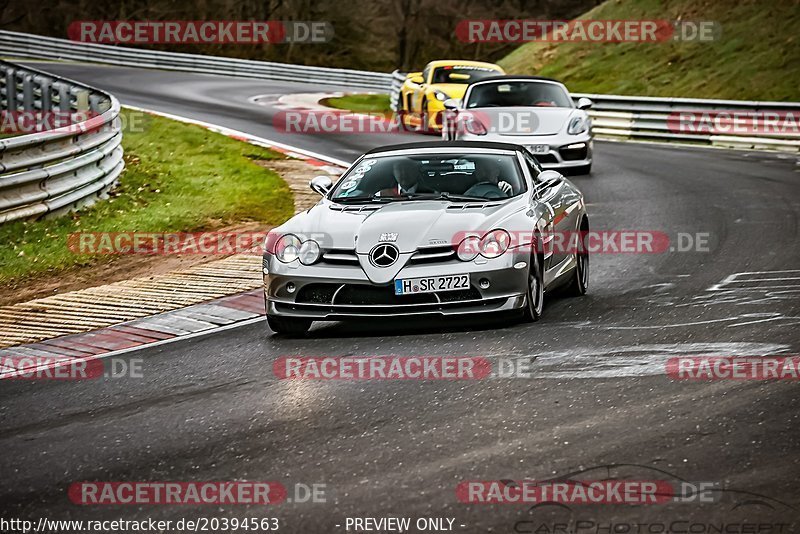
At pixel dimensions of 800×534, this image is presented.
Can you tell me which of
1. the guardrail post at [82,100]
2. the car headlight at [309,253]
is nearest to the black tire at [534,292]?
the car headlight at [309,253]

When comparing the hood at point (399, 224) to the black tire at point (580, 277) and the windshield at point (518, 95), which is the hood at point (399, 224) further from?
the windshield at point (518, 95)

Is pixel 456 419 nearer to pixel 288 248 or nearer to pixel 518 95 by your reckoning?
pixel 288 248

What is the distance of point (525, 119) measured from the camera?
1905 centimetres

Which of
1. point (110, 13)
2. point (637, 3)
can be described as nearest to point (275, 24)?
point (110, 13)

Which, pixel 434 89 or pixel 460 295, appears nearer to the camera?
pixel 460 295

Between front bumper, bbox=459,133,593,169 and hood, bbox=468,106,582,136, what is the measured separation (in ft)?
0.38

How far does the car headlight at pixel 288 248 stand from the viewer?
8922mm

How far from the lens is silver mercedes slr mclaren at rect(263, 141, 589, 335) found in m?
8.59

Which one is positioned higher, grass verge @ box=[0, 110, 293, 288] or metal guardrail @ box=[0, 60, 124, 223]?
metal guardrail @ box=[0, 60, 124, 223]

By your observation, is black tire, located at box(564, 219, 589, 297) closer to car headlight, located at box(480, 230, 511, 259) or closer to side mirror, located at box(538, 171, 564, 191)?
side mirror, located at box(538, 171, 564, 191)

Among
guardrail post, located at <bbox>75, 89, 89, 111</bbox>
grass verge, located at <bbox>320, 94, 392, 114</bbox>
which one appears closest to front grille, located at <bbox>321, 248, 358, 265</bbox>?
guardrail post, located at <bbox>75, 89, 89, 111</bbox>

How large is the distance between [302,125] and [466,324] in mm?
17944

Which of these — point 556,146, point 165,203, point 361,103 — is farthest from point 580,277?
point 361,103

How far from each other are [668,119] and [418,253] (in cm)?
1919
